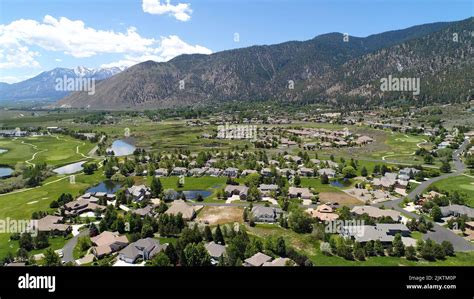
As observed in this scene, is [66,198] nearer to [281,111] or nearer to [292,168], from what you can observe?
[292,168]

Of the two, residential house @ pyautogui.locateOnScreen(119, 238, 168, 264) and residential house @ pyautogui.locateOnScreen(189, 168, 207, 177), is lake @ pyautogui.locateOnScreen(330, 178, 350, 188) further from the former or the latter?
residential house @ pyautogui.locateOnScreen(119, 238, 168, 264)

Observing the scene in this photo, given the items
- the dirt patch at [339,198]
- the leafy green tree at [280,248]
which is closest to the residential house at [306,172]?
the dirt patch at [339,198]

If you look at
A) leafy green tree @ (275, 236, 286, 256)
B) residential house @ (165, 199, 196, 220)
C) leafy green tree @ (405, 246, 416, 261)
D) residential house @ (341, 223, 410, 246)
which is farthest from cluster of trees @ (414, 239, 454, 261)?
residential house @ (165, 199, 196, 220)

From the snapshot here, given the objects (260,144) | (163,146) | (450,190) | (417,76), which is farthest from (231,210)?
(417,76)

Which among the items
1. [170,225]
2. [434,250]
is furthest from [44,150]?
[434,250]

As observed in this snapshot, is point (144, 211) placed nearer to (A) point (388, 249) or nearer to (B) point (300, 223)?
(B) point (300, 223)

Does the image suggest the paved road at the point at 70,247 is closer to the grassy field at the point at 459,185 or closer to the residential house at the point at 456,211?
the residential house at the point at 456,211
